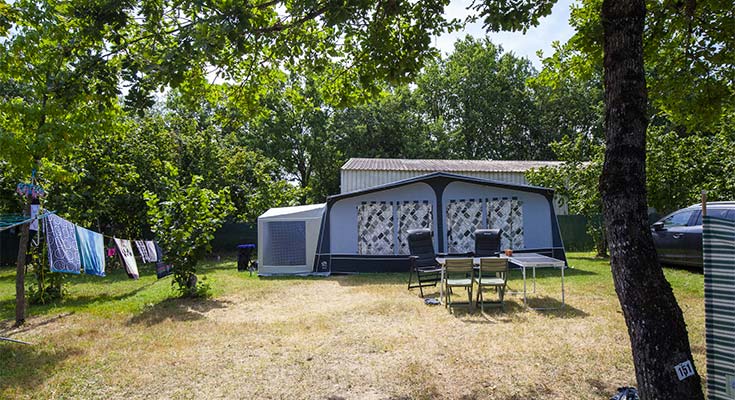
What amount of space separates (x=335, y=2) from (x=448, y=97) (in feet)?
94.4

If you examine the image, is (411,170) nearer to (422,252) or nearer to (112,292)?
(422,252)

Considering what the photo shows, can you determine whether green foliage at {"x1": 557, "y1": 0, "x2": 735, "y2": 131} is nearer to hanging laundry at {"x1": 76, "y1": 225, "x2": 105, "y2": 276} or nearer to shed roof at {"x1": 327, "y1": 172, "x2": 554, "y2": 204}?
shed roof at {"x1": 327, "y1": 172, "x2": 554, "y2": 204}

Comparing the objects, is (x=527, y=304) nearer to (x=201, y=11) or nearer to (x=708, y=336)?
(x=708, y=336)

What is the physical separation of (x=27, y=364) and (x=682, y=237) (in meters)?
11.7

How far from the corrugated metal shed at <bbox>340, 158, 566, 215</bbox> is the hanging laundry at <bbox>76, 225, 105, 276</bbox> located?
1028 cm

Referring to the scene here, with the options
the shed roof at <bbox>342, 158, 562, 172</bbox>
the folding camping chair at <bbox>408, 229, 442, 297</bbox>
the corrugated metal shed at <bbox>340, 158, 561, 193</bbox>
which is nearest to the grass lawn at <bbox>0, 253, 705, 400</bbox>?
the folding camping chair at <bbox>408, 229, 442, 297</bbox>

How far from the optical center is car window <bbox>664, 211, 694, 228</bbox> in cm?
995

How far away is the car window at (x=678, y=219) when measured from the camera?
392 inches

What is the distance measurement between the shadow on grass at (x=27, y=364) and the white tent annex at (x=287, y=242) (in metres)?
7.06

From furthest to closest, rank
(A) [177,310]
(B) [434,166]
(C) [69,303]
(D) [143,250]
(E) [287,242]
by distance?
1. (B) [434,166]
2. (E) [287,242]
3. (D) [143,250]
4. (C) [69,303]
5. (A) [177,310]

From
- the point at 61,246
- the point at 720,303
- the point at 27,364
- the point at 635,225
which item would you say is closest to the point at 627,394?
the point at 720,303

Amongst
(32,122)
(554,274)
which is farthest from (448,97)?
(32,122)

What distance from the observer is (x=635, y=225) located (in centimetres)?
272

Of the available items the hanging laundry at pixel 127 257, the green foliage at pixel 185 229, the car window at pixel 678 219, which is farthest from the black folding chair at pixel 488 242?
the hanging laundry at pixel 127 257
